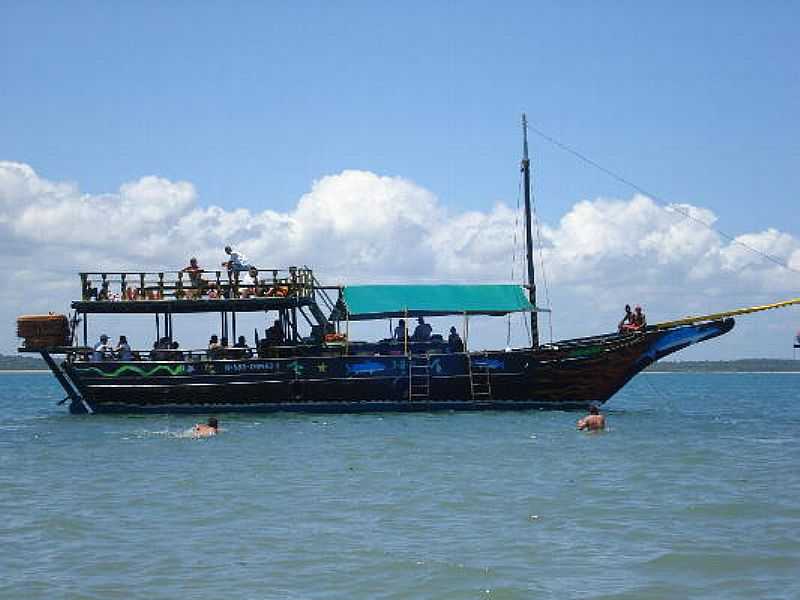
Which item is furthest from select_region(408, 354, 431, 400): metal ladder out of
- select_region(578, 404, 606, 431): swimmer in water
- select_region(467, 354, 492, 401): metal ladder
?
select_region(578, 404, 606, 431): swimmer in water

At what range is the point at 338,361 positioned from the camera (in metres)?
30.9

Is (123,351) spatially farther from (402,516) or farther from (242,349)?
(402,516)

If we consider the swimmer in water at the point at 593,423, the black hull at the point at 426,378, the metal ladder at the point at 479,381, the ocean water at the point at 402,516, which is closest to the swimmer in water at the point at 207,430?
the ocean water at the point at 402,516

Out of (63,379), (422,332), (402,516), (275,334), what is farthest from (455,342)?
(402,516)

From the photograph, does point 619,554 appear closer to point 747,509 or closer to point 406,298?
point 747,509

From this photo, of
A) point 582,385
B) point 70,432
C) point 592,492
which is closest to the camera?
point 592,492

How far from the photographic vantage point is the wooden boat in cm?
3091

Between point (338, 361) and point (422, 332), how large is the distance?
2696mm

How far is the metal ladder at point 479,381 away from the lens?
30.9 metres

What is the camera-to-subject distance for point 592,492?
1733cm

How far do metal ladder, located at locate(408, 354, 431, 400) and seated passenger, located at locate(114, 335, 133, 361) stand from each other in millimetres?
8531

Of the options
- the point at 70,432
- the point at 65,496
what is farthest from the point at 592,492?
the point at 70,432

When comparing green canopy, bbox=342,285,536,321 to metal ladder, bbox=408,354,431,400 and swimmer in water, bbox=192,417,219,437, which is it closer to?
metal ladder, bbox=408,354,431,400

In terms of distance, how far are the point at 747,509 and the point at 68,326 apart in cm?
2230
